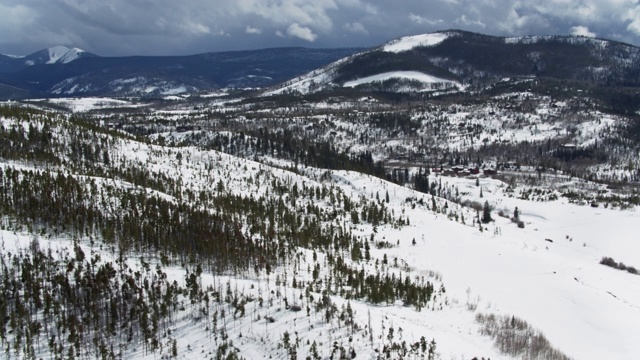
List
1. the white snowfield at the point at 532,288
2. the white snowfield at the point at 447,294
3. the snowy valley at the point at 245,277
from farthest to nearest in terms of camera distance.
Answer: the white snowfield at the point at 532,288, the white snowfield at the point at 447,294, the snowy valley at the point at 245,277

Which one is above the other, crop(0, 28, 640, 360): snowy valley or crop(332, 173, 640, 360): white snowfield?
crop(0, 28, 640, 360): snowy valley

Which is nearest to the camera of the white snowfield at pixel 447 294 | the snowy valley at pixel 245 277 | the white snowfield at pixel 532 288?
the snowy valley at pixel 245 277

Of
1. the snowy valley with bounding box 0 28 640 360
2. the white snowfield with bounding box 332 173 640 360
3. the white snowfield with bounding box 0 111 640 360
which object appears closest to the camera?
the snowy valley with bounding box 0 28 640 360

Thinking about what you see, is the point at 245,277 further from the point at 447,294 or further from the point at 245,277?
the point at 447,294

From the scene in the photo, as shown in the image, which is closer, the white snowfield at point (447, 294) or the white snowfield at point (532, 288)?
the white snowfield at point (447, 294)

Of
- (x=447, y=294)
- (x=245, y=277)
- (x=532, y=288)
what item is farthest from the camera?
(x=532, y=288)

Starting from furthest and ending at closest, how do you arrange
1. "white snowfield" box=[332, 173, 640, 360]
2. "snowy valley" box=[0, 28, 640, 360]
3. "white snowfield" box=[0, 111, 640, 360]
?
"white snowfield" box=[332, 173, 640, 360]
"white snowfield" box=[0, 111, 640, 360]
"snowy valley" box=[0, 28, 640, 360]

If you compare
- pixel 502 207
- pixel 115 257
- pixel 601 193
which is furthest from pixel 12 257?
pixel 601 193

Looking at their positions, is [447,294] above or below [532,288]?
above

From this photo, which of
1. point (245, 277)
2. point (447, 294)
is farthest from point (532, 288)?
point (245, 277)

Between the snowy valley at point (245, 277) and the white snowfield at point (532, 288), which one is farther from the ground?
the snowy valley at point (245, 277)

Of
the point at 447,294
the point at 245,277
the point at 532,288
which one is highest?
the point at 245,277
